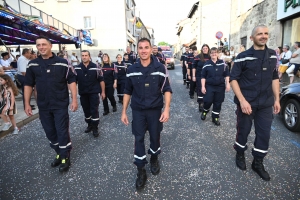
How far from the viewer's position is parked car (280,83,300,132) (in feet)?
14.5

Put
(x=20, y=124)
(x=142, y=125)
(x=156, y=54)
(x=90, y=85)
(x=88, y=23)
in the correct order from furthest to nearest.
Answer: (x=88, y=23) < (x=156, y=54) < (x=20, y=124) < (x=90, y=85) < (x=142, y=125)

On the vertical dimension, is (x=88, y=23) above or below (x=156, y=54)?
above

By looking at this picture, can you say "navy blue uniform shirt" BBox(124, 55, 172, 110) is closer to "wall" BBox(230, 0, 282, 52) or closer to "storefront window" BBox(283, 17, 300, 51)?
"storefront window" BBox(283, 17, 300, 51)

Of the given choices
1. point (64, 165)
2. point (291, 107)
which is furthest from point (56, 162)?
point (291, 107)

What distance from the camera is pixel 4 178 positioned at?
124 inches

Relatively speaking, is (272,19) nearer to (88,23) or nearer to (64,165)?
(64,165)

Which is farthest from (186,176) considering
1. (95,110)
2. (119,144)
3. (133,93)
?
(95,110)

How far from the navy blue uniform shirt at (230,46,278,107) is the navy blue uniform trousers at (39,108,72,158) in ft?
8.75

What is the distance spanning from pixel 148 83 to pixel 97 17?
2774 cm

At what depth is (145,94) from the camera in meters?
2.78

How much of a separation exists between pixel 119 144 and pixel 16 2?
29.0 ft

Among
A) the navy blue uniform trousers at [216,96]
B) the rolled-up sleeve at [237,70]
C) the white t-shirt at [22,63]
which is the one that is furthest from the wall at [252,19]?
the white t-shirt at [22,63]

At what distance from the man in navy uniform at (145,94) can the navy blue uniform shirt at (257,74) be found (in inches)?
42.4

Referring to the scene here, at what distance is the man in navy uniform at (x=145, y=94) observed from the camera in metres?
2.76
